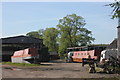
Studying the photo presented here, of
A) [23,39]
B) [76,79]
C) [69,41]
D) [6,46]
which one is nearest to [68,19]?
[69,41]

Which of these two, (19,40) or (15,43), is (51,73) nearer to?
(19,40)

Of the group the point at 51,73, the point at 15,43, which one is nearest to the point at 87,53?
the point at 51,73

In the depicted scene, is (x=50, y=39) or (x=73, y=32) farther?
(x=50, y=39)

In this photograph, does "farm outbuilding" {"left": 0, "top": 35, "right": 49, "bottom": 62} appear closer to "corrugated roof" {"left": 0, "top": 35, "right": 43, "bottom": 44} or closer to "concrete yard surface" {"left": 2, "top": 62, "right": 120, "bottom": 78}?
"corrugated roof" {"left": 0, "top": 35, "right": 43, "bottom": 44}

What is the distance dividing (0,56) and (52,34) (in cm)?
2789

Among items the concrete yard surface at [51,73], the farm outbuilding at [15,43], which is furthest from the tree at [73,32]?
the concrete yard surface at [51,73]

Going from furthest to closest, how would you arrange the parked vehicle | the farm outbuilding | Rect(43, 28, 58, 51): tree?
Rect(43, 28, 58, 51): tree, the farm outbuilding, the parked vehicle

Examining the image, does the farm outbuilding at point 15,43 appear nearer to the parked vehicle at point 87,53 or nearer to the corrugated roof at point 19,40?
the corrugated roof at point 19,40

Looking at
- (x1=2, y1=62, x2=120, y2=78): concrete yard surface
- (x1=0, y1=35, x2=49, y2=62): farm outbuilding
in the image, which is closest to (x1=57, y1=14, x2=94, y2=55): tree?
(x1=0, y1=35, x2=49, y2=62): farm outbuilding

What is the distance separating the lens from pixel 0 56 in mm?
80000

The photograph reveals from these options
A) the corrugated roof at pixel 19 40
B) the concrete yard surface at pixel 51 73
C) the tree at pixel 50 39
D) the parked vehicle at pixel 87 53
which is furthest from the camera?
the tree at pixel 50 39

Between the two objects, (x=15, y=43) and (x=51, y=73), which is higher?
(x=15, y=43)

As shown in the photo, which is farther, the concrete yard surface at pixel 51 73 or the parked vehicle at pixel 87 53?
the parked vehicle at pixel 87 53

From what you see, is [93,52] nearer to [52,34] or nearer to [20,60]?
[20,60]
